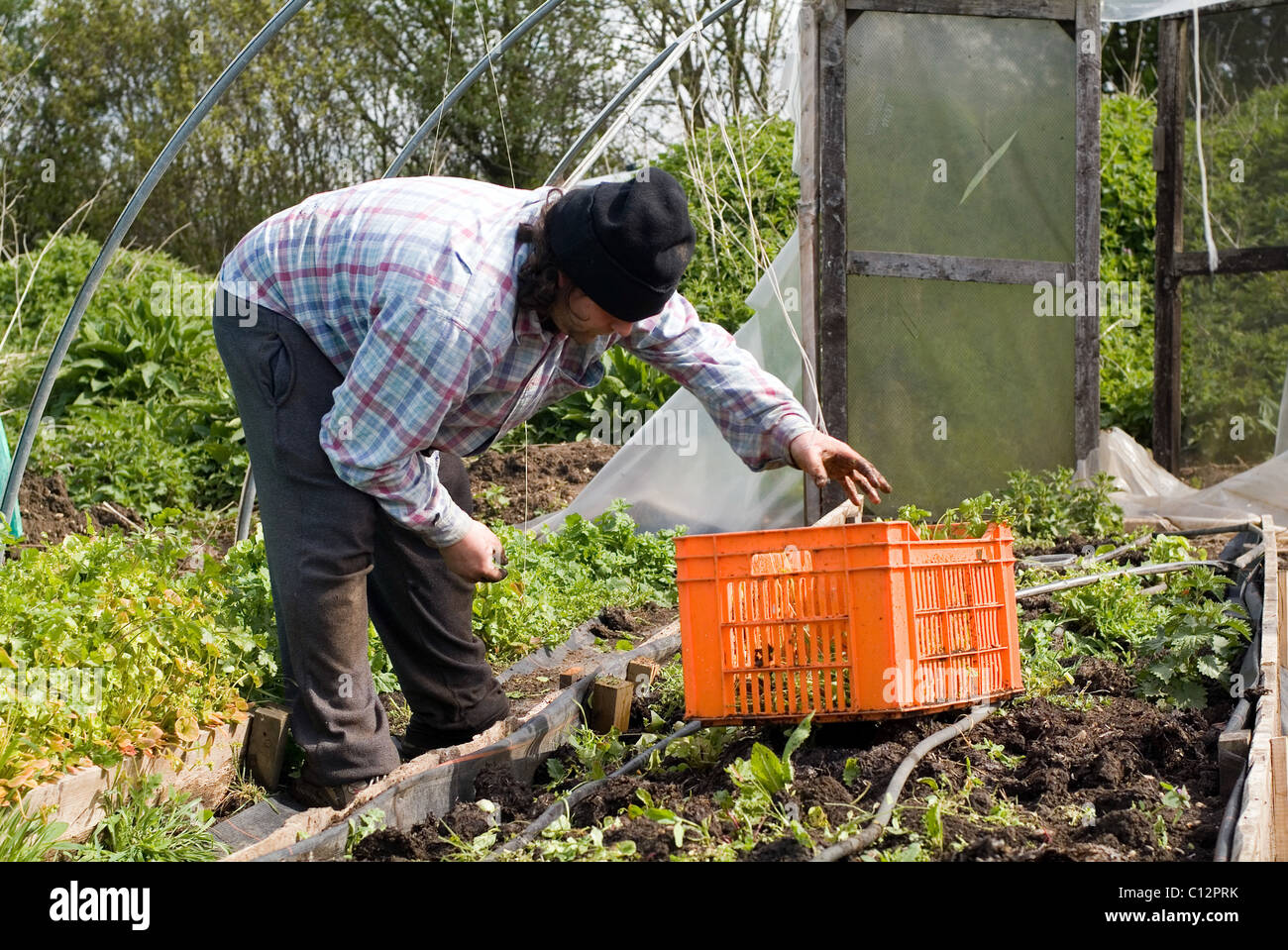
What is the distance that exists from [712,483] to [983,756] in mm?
3294

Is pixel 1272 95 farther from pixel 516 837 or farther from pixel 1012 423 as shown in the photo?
pixel 516 837

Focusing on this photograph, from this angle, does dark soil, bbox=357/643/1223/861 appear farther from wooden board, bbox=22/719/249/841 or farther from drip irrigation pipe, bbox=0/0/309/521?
drip irrigation pipe, bbox=0/0/309/521

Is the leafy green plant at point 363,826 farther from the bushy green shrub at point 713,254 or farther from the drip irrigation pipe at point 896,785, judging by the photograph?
the bushy green shrub at point 713,254

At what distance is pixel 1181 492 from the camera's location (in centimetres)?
660

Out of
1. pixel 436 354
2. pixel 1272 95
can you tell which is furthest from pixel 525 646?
pixel 1272 95

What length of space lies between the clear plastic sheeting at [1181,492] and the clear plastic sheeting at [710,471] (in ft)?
4.86

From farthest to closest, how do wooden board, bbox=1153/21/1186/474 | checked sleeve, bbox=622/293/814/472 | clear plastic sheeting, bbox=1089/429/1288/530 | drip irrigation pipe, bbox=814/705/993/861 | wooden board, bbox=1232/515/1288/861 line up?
1. wooden board, bbox=1153/21/1186/474
2. clear plastic sheeting, bbox=1089/429/1288/530
3. checked sleeve, bbox=622/293/814/472
4. drip irrigation pipe, bbox=814/705/993/861
5. wooden board, bbox=1232/515/1288/861

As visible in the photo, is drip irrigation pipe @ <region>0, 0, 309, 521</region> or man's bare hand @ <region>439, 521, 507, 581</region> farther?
drip irrigation pipe @ <region>0, 0, 309, 521</region>

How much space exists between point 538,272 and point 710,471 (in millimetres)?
3386

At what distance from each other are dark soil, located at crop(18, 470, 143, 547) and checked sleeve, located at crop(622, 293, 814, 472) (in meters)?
4.41

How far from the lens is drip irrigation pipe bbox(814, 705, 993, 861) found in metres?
2.14

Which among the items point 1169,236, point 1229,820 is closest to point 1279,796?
point 1229,820

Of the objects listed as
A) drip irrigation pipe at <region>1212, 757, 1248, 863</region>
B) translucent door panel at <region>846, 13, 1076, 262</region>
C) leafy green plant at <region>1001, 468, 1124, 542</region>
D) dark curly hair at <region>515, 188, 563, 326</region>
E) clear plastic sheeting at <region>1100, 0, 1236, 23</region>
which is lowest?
drip irrigation pipe at <region>1212, 757, 1248, 863</region>

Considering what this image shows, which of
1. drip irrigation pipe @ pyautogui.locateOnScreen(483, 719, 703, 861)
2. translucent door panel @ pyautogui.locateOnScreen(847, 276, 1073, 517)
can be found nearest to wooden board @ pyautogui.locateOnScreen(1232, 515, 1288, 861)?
drip irrigation pipe @ pyautogui.locateOnScreen(483, 719, 703, 861)
